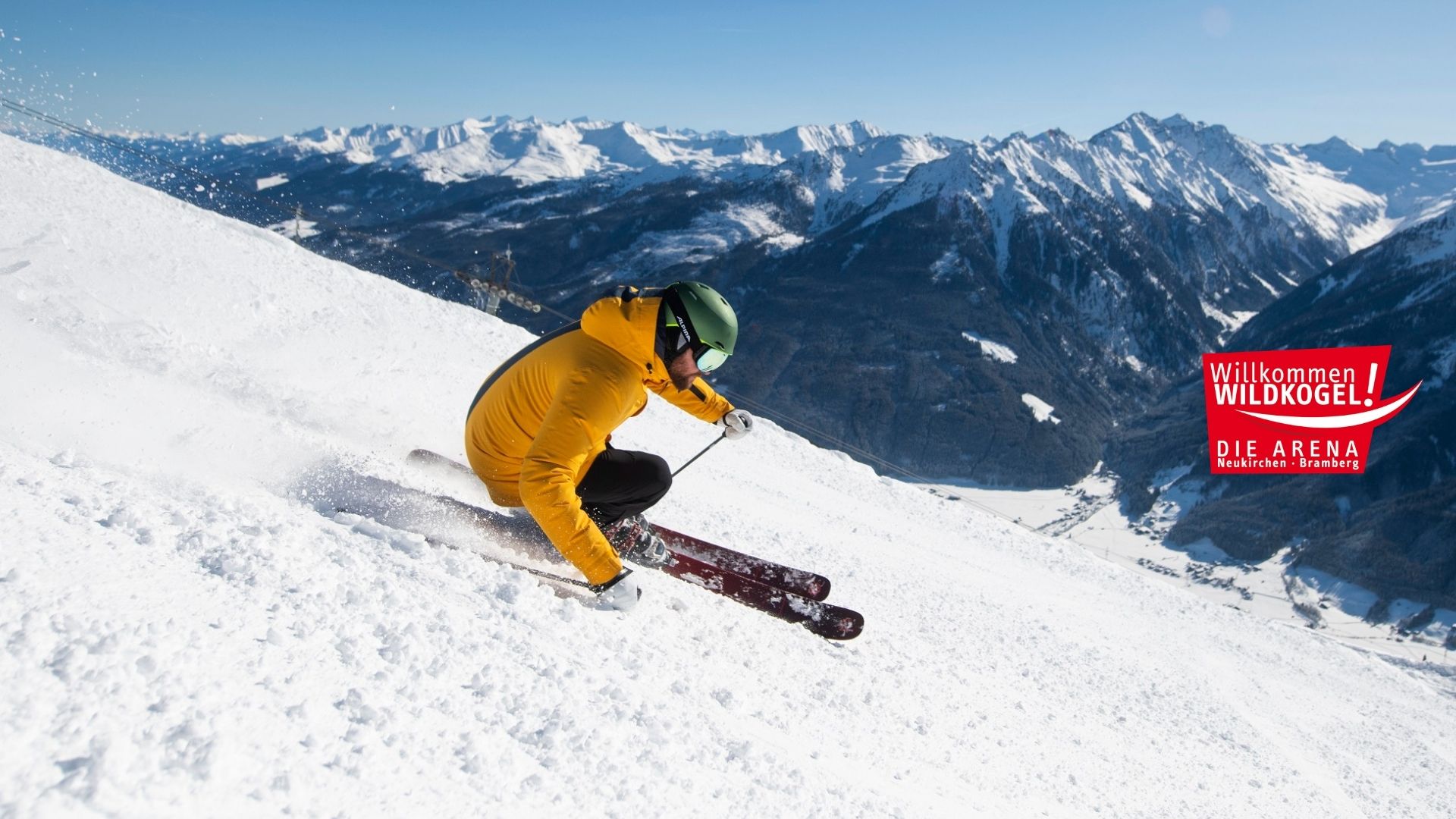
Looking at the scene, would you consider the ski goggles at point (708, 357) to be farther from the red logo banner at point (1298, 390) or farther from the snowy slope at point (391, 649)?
the red logo banner at point (1298, 390)

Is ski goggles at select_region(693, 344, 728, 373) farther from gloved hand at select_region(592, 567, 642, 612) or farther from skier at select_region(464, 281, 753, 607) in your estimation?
gloved hand at select_region(592, 567, 642, 612)

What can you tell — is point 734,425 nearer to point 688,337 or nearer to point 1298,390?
point 688,337

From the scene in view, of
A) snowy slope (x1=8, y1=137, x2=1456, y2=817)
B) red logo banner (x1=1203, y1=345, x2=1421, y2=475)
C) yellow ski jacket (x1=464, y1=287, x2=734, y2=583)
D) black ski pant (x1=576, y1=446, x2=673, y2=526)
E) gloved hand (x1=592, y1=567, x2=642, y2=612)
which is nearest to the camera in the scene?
snowy slope (x1=8, y1=137, x2=1456, y2=817)

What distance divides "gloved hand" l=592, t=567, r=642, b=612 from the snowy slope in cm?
12

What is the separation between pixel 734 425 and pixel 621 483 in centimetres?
173

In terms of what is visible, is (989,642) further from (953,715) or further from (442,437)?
(442,437)

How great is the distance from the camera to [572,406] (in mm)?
4152

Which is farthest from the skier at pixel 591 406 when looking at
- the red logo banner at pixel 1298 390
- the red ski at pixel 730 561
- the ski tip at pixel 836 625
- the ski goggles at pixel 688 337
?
the red logo banner at pixel 1298 390

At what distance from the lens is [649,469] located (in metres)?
5.20

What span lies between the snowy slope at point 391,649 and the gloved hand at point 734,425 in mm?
1446

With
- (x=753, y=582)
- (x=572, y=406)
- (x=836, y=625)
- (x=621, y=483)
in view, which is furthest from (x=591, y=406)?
(x=836, y=625)

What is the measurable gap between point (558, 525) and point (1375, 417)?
Answer: 7900cm

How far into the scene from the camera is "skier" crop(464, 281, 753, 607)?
4.21 metres

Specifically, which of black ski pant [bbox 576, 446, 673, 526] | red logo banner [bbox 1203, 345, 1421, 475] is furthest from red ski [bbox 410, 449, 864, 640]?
red logo banner [bbox 1203, 345, 1421, 475]
